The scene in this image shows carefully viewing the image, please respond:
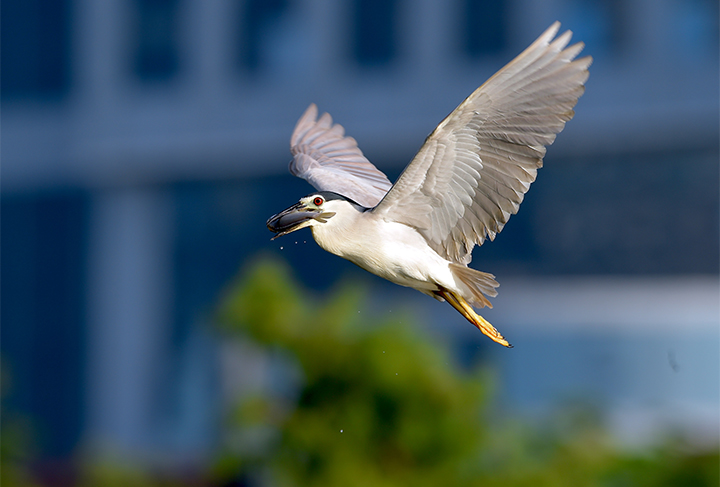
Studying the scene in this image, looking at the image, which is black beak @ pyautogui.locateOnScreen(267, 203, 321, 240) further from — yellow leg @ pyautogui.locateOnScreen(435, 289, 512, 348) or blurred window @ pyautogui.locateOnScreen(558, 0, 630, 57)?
blurred window @ pyautogui.locateOnScreen(558, 0, 630, 57)

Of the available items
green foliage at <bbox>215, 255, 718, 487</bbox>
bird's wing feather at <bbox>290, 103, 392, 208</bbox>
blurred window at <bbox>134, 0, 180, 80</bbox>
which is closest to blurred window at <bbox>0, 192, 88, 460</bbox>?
blurred window at <bbox>134, 0, 180, 80</bbox>

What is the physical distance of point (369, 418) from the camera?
4.30m

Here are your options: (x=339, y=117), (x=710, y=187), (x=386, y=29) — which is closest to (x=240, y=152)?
(x=339, y=117)

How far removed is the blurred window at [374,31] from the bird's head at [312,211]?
8.15m

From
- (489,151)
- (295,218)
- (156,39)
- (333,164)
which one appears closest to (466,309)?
(489,151)

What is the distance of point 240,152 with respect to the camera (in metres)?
10.6

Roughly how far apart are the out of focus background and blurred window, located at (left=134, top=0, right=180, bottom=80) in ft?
0.10

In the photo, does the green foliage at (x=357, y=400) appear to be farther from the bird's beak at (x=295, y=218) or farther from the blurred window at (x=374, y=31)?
the blurred window at (x=374, y=31)

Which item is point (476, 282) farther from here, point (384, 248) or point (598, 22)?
point (598, 22)

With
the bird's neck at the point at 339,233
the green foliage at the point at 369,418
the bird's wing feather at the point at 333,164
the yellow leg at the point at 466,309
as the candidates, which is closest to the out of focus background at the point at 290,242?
the green foliage at the point at 369,418

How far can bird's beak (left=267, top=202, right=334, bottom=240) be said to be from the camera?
2.06 meters

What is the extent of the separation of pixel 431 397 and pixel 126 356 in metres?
8.22

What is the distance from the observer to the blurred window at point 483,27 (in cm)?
976

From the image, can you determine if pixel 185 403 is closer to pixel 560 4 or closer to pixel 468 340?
pixel 468 340
